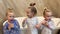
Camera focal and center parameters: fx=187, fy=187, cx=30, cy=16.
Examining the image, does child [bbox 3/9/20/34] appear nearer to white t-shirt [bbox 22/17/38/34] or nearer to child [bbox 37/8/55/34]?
white t-shirt [bbox 22/17/38/34]

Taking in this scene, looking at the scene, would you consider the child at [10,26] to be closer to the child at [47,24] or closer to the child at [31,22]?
the child at [31,22]

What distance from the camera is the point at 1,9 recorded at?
2766 millimetres

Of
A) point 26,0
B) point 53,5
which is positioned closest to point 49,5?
point 53,5

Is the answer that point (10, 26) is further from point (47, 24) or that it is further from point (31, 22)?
point (47, 24)

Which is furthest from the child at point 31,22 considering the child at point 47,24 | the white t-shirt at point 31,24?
the child at point 47,24

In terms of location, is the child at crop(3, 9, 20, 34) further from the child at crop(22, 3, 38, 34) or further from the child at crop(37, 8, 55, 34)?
the child at crop(37, 8, 55, 34)

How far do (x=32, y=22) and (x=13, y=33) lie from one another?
0.83 ft

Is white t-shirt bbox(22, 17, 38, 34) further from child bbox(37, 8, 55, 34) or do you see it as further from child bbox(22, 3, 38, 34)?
child bbox(37, 8, 55, 34)

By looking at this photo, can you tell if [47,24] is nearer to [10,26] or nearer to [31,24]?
[31,24]

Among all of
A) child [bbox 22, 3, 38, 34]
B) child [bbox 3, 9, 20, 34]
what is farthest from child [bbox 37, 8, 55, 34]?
child [bbox 3, 9, 20, 34]

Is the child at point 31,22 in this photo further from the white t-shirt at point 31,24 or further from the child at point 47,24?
the child at point 47,24

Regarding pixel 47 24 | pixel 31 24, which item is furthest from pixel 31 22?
pixel 47 24

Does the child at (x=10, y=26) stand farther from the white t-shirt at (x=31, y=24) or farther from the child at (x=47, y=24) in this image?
the child at (x=47, y=24)

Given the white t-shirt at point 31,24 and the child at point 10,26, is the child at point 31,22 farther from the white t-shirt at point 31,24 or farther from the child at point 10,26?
the child at point 10,26
